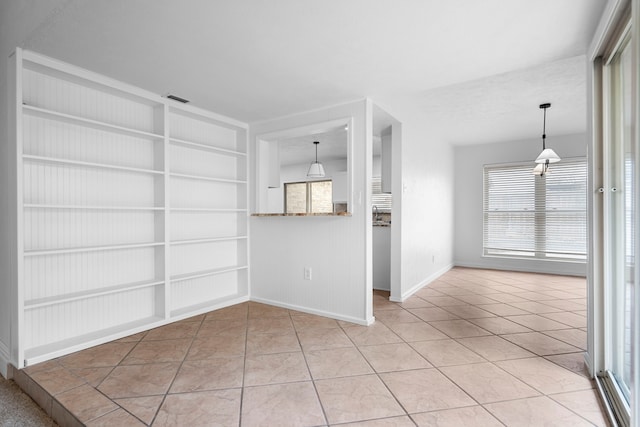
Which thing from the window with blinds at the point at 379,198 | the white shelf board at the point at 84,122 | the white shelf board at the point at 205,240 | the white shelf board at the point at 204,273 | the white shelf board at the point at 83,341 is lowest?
the white shelf board at the point at 83,341

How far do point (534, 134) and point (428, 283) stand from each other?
3208 mm

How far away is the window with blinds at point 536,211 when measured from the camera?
5688 mm

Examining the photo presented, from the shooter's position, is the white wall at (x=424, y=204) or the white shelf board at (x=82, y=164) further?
the white wall at (x=424, y=204)

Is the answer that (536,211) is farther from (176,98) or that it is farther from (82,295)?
(82,295)

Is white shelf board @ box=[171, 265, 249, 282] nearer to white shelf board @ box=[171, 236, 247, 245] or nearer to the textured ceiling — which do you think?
white shelf board @ box=[171, 236, 247, 245]

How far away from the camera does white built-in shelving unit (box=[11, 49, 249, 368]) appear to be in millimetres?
2475

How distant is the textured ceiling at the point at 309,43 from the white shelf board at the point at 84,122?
15.9 inches

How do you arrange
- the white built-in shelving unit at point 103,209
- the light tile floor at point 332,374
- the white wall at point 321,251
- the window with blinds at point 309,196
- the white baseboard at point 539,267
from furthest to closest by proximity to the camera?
the window with blinds at point 309,196, the white baseboard at point 539,267, the white wall at point 321,251, the white built-in shelving unit at point 103,209, the light tile floor at point 332,374

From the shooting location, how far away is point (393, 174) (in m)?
4.12

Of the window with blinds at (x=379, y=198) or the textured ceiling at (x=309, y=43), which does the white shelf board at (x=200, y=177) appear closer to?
the textured ceiling at (x=309, y=43)

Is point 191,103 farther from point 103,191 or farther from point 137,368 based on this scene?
point 137,368

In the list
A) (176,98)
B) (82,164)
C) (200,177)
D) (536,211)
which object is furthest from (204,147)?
(536,211)

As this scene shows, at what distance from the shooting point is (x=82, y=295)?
102 inches

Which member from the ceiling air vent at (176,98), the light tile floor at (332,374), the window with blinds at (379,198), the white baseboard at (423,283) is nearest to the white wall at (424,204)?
the white baseboard at (423,283)
